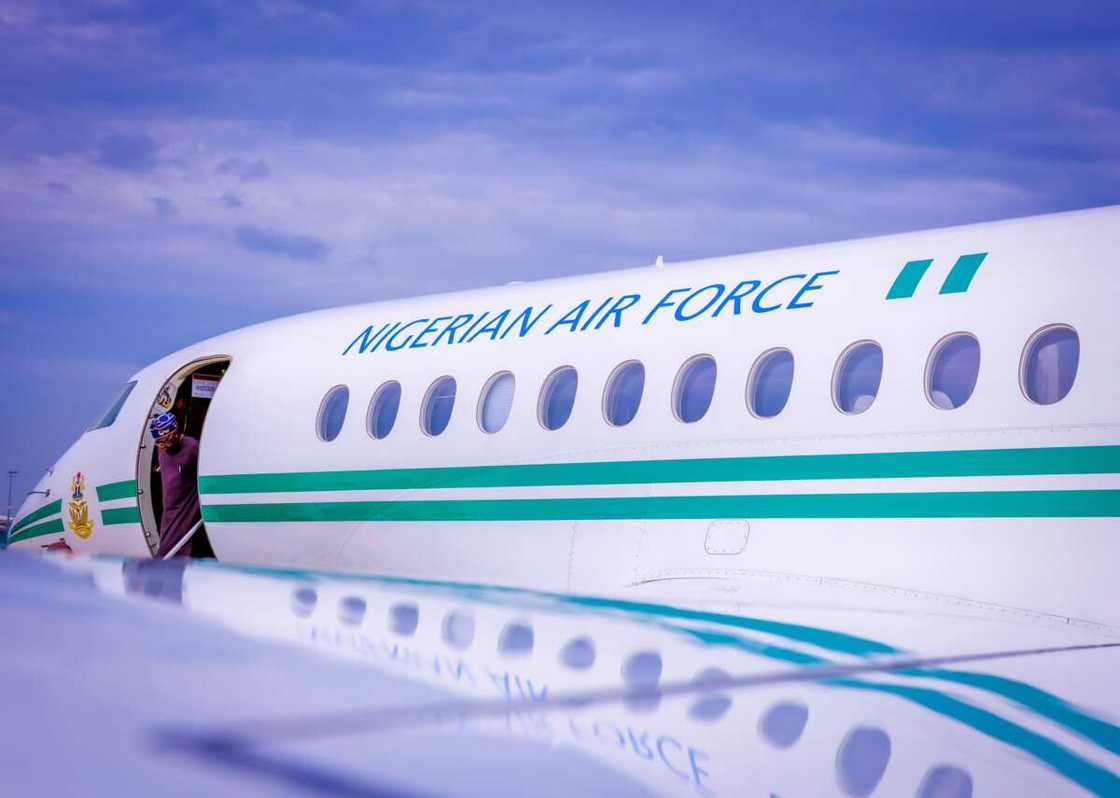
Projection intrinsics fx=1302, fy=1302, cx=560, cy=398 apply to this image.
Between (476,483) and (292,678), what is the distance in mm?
8171

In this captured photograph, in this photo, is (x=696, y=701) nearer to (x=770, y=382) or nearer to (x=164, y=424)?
(x=770, y=382)

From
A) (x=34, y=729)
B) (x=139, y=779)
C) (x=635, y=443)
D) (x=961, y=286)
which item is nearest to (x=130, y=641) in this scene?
(x=34, y=729)

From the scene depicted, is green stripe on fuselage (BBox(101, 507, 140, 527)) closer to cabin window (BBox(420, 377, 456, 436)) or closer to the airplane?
the airplane

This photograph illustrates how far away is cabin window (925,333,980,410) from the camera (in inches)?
289

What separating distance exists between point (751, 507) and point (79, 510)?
9213 mm

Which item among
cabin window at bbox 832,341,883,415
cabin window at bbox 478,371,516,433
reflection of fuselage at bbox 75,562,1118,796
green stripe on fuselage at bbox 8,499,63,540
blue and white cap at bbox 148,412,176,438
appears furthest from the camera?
green stripe on fuselage at bbox 8,499,63,540

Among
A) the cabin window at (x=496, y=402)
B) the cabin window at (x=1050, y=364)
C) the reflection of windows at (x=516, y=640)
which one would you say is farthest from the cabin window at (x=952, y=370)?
the reflection of windows at (x=516, y=640)

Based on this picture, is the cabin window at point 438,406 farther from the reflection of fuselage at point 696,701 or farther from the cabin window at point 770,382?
the reflection of fuselage at point 696,701

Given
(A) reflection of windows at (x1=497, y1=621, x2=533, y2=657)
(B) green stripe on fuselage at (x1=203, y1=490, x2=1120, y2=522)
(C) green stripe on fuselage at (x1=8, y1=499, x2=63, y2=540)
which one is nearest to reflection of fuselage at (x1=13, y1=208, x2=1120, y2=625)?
(B) green stripe on fuselage at (x1=203, y1=490, x2=1120, y2=522)

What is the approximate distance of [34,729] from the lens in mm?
1488

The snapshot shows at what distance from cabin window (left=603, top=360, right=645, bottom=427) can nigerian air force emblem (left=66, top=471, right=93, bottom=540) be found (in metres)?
7.57

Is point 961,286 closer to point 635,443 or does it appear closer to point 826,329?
point 826,329

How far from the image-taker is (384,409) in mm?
11281

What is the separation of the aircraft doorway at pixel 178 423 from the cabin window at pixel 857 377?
7.27m
